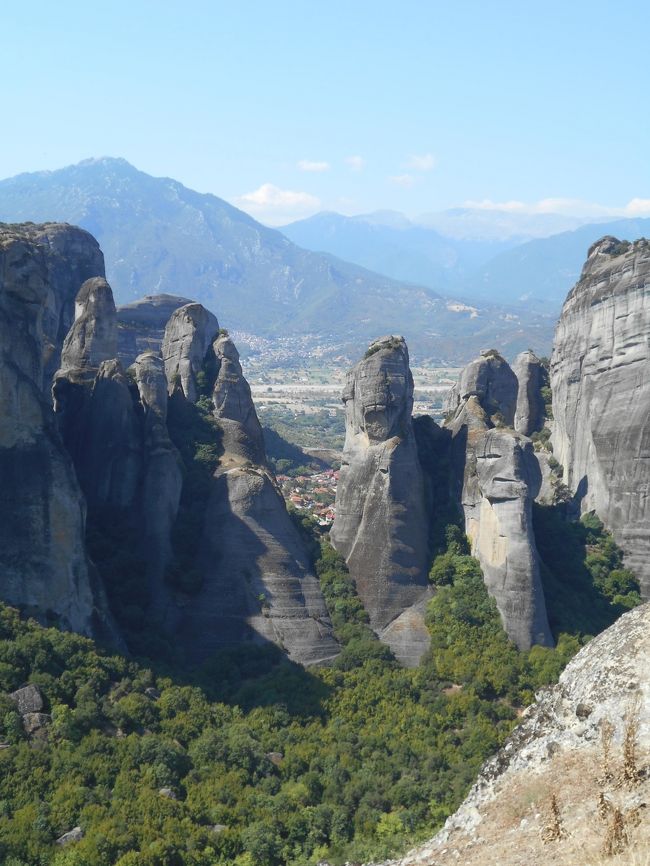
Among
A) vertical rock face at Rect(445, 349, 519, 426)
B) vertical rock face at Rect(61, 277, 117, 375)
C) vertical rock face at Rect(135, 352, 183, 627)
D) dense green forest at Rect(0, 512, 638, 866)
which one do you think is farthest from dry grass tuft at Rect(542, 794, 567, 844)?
vertical rock face at Rect(61, 277, 117, 375)

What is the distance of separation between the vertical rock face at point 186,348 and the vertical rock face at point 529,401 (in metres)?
15.8

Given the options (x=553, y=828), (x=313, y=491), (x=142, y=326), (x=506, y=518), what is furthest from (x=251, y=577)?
(x=313, y=491)

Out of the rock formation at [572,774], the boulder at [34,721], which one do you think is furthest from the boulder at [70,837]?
the rock formation at [572,774]

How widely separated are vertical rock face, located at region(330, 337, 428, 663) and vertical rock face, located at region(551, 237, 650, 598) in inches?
314

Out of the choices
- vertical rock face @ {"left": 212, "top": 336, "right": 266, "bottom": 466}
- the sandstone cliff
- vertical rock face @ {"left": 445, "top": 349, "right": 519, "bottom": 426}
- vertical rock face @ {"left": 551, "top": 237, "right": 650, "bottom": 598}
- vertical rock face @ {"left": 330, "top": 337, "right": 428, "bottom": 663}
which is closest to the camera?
the sandstone cliff

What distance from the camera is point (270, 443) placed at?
8231cm

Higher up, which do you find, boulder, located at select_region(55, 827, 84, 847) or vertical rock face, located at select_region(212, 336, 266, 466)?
vertical rock face, located at select_region(212, 336, 266, 466)

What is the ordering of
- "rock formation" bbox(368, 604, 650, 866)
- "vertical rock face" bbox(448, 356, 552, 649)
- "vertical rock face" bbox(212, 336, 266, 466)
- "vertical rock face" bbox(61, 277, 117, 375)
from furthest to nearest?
"vertical rock face" bbox(61, 277, 117, 375) < "vertical rock face" bbox(212, 336, 266, 466) < "vertical rock face" bbox(448, 356, 552, 649) < "rock formation" bbox(368, 604, 650, 866)

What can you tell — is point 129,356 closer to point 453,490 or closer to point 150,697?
point 453,490

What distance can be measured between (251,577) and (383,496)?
5.67 metres

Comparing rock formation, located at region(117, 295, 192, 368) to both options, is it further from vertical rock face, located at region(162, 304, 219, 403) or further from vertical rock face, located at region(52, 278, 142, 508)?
vertical rock face, located at region(52, 278, 142, 508)

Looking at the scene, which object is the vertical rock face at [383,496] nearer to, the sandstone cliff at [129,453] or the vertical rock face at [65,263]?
the sandstone cliff at [129,453]

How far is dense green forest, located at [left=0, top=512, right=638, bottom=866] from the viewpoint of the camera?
21.3 meters

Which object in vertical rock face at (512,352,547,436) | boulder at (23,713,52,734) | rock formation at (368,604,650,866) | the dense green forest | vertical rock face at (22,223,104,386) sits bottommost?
the dense green forest
